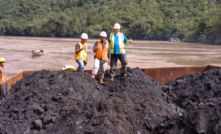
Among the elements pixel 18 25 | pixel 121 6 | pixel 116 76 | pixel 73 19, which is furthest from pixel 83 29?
pixel 116 76

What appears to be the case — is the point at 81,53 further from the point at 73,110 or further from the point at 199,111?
the point at 199,111

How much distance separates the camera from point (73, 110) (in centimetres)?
506

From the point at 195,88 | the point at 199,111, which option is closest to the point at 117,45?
the point at 195,88

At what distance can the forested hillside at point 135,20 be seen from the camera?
56.1 metres

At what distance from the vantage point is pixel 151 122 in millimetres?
4914

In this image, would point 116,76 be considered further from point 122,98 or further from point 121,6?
point 121,6

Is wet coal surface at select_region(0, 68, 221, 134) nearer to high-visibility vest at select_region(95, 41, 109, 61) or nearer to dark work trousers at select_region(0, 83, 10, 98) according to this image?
dark work trousers at select_region(0, 83, 10, 98)

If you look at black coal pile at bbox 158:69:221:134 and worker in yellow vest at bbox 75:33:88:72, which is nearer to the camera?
black coal pile at bbox 158:69:221:134

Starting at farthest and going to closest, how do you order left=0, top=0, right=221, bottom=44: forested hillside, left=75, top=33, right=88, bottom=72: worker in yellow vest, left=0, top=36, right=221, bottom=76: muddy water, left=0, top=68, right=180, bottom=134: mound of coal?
1. left=0, top=0, right=221, bottom=44: forested hillside
2. left=0, top=36, right=221, bottom=76: muddy water
3. left=75, top=33, right=88, bottom=72: worker in yellow vest
4. left=0, top=68, right=180, bottom=134: mound of coal

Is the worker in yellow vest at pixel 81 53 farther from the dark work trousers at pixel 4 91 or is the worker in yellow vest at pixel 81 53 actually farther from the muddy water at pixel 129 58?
the muddy water at pixel 129 58

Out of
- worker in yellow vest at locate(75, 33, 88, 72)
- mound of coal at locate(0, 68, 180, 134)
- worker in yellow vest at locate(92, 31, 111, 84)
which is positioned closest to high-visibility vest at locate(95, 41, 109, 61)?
worker in yellow vest at locate(92, 31, 111, 84)

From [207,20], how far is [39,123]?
51.5m

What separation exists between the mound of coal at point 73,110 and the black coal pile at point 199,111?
31 centimetres

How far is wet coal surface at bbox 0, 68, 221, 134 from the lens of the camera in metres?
4.57
